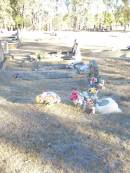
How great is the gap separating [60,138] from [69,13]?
83.6m

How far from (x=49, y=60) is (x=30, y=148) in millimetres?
13772

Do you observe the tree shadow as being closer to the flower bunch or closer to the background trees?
the flower bunch

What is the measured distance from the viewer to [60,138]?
7367 millimetres

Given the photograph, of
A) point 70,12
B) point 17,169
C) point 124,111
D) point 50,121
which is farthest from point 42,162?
point 70,12

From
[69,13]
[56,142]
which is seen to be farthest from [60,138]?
[69,13]

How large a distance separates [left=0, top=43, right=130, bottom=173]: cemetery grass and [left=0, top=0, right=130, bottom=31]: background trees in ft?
190

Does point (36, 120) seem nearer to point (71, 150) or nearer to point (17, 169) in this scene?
point (71, 150)

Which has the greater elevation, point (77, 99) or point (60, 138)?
point (77, 99)

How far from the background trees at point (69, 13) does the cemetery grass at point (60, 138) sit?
58.0 meters

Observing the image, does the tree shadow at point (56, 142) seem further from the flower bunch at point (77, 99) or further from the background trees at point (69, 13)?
the background trees at point (69, 13)

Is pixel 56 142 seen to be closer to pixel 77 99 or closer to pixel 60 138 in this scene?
pixel 60 138

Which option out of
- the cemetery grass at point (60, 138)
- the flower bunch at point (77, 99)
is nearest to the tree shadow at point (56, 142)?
the cemetery grass at point (60, 138)

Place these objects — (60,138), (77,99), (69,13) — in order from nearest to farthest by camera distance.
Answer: (60,138) < (77,99) < (69,13)

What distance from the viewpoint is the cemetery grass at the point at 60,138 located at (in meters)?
6.27
